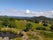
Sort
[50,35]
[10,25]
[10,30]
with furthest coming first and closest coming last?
1. [10,25]
2. [10,30]
3. [50,35]

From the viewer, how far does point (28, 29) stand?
83.9 m

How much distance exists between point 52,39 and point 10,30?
36.9 meters

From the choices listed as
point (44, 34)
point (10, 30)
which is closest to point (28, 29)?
point (10, 30)

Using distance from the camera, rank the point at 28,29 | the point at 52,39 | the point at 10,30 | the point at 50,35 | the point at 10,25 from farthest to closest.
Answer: the point at 10,25
the point at 10,30
the point at 28,29
the point at 50,35
the point at 52,39

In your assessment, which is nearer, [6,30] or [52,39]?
[52,39]

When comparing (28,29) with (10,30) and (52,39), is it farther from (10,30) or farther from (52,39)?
(52,39)

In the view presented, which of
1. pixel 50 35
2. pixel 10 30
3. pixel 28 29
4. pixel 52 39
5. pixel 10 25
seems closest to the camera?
pixel 52 39

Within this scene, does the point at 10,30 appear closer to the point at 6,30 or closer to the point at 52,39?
the point at 6,30

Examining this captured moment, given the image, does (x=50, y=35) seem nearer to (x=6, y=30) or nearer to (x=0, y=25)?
(x=6, y=30)

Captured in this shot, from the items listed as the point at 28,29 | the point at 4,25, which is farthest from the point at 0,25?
the point at 28,29

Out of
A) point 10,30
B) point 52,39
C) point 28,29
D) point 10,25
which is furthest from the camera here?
point 10,25

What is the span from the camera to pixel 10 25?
100 metres

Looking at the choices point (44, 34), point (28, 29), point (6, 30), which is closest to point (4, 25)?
point (6, 30)

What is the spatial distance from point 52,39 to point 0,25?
52477 mm
